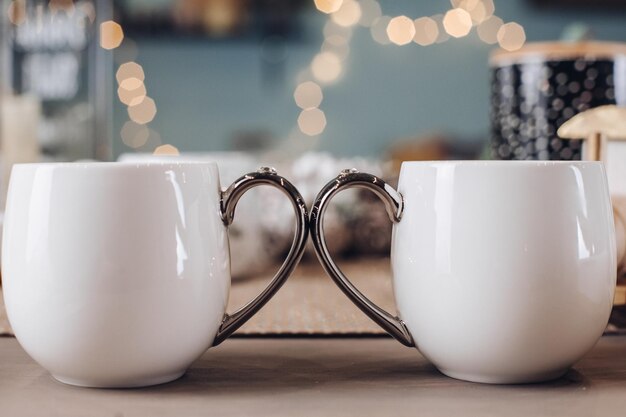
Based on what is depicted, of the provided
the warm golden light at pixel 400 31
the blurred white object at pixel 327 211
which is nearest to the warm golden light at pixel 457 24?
the warm golden light at pixel 400 31

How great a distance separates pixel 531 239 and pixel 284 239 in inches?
19.9

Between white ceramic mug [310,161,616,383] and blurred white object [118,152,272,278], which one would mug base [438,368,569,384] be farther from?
blurred white object [118,152,272,278]

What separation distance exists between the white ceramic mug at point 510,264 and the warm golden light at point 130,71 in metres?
2.79

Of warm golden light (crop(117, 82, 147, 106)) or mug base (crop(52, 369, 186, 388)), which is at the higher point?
warm golden light (crop(117, 82, 147, 106))

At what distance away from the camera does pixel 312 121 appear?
9.84ft

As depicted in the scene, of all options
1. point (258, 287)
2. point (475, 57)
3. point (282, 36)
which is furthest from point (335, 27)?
point (258, 287)

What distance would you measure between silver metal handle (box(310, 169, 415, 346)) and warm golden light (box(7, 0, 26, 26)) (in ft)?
8.94

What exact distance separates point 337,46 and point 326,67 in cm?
10

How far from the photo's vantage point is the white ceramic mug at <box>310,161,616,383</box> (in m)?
0.35

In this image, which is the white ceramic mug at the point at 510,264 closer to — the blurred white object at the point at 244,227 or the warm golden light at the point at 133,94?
the blurred white object at the point at 244,227

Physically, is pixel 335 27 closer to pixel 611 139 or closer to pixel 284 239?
pixel 284 239

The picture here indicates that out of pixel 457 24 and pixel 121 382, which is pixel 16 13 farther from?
pixel 121 382

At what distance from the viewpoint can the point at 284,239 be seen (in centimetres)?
84

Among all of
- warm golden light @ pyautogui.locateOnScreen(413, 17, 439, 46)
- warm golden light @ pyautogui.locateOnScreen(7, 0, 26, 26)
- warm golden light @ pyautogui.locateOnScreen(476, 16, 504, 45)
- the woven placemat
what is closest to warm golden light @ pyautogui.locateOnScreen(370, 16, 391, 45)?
warm golden light @ pyautogui.locateOnScreen(413, 17, 439, 46)
